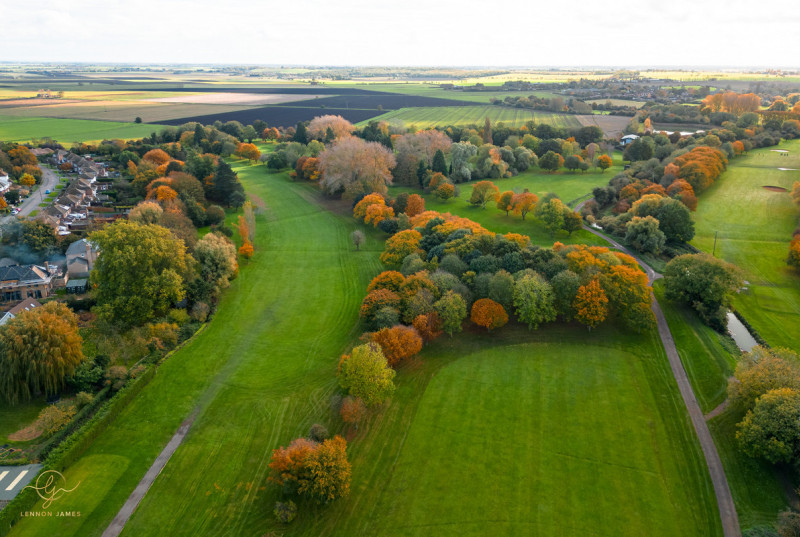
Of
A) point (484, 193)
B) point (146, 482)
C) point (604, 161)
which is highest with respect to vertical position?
point (604, 161)

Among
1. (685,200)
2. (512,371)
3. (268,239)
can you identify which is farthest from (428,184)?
(512,371)

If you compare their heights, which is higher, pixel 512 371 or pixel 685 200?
pixel 685 200

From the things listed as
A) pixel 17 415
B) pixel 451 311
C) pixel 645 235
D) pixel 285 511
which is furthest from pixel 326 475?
pixel 645 235

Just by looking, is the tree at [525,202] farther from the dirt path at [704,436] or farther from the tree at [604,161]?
the tree at [604,161]

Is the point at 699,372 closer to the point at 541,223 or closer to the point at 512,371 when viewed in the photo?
the point at 512,371

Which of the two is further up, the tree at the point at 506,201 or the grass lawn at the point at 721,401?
the tree at the point at 506,201

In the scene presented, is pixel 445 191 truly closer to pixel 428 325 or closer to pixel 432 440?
pixel 428 325

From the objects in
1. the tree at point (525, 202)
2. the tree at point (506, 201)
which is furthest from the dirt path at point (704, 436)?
the tree at point (506, 201)
